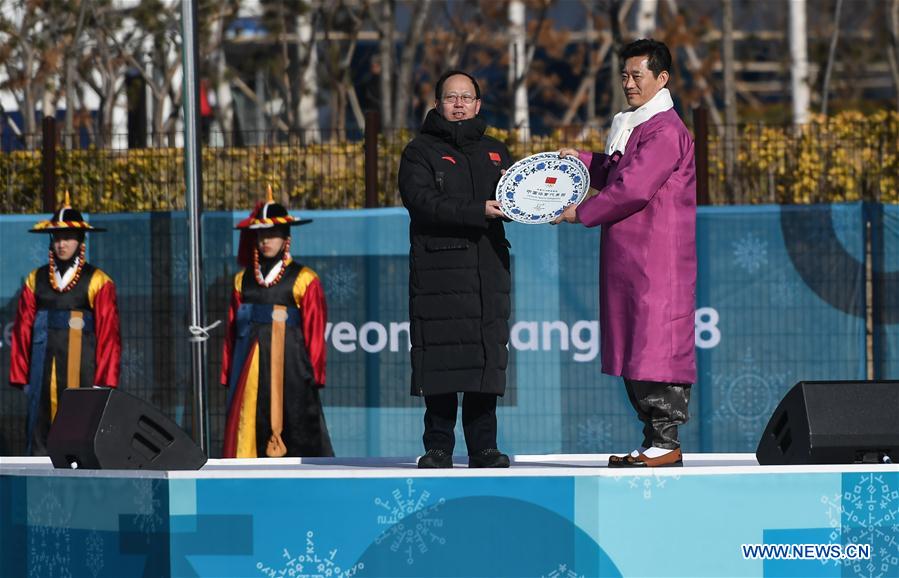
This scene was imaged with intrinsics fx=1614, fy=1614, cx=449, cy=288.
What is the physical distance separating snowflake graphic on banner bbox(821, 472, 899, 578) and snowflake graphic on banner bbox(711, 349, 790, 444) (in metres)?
3.73

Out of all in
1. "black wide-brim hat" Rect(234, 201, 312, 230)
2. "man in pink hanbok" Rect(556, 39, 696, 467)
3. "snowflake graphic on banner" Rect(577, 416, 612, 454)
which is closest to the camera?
"man in pink hanbok" Rect(556, 39, 696, 467)

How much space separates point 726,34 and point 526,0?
3.15 meters

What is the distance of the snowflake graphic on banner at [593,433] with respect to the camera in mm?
9383

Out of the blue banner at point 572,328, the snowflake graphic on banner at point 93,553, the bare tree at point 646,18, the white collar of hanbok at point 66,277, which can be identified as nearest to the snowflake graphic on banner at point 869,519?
the snowflake graphic on banner at point 93,553

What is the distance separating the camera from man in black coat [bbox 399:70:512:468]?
5938mm

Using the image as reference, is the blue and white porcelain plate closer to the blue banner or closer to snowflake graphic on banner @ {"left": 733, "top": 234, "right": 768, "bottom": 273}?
the blue banner

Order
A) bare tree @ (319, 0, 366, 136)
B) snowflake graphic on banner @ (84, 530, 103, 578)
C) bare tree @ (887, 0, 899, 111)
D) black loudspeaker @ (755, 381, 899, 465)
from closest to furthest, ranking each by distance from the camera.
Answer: black loudspeaker @ (755, 381, 899, 465)
snowflake graphic on banner @ (84, 530, 103, 578)
bare tree @ (319, 0, 366, 136)
bare tree @ (887, 0, 899, 111)

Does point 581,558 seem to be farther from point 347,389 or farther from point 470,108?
point 347,389

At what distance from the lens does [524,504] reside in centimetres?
549

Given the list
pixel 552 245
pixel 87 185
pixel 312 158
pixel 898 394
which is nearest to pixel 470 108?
pixel 898 394

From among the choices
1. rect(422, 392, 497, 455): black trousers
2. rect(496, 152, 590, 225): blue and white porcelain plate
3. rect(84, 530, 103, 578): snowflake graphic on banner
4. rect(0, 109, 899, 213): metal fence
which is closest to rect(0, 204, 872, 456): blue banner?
rect(0, 109, 899, 213): metal fence

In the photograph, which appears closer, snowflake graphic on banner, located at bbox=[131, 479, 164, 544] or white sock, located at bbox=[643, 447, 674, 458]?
snowflake graphic on banner, located at bbox=[131, 479, 164, 544]

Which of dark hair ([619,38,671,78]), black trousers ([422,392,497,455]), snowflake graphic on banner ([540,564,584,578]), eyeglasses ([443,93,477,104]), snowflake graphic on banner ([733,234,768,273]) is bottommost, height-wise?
snowflake graphic on banner ([540,564,584,578])

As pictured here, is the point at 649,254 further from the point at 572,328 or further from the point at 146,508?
the point at 572,328
